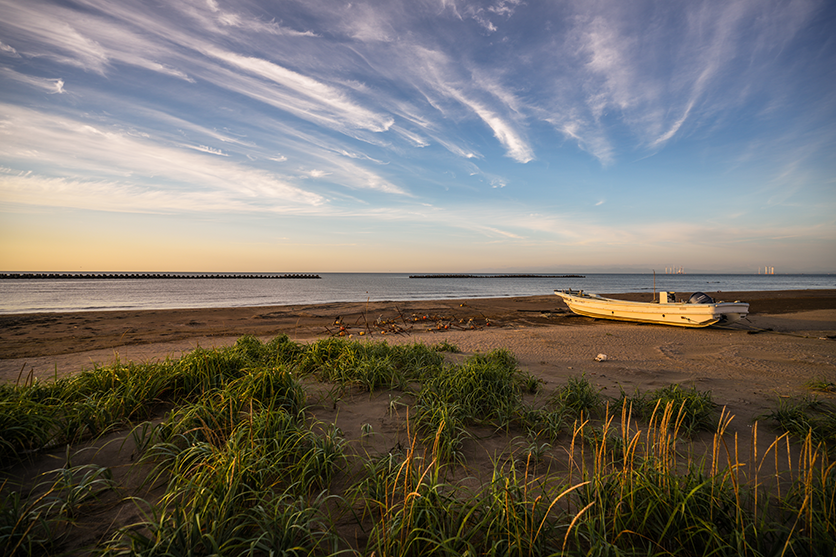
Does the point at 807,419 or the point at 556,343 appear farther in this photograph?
the point at 556,343

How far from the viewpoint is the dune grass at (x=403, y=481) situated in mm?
2342

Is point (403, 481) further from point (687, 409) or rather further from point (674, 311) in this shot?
point (674, 311)

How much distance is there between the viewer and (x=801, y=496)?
2.79m

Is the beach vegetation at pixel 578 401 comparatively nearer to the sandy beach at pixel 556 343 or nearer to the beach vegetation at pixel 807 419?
the sandy beach at pixel 556 343

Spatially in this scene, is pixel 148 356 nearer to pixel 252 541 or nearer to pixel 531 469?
pixel 252 541

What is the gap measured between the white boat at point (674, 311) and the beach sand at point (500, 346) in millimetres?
461

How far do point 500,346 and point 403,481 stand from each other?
8.05 m

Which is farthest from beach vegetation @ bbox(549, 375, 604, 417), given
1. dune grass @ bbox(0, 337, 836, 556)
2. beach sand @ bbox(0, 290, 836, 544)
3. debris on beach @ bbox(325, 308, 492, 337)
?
debris on beach @ bbox(325, 308, 492, 337)

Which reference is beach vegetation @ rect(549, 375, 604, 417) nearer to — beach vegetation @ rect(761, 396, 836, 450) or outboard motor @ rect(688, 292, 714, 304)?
beach vegetation @ rect(761, 396, 836, 450)

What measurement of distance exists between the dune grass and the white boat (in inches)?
493

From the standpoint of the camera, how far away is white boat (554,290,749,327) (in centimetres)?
1430

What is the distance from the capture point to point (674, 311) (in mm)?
15102

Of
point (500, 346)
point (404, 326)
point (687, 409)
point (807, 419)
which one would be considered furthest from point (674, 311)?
A: point (687, 409)

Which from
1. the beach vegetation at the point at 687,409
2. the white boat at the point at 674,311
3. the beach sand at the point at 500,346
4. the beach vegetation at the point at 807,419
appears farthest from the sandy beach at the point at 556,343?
the beach vegetation at the point at 687,409
